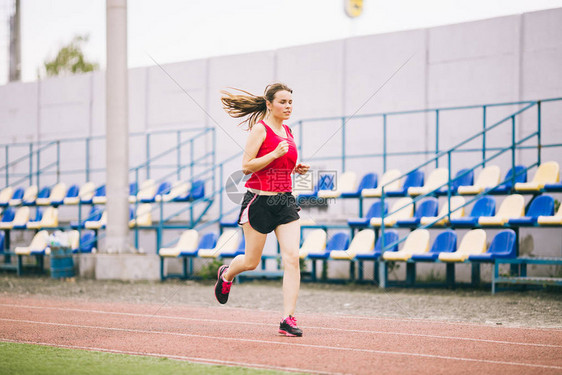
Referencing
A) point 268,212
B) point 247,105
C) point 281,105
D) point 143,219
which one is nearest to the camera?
point 268,212

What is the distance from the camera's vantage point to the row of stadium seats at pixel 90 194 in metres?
17.0

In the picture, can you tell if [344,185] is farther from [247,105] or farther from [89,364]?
[89,364]

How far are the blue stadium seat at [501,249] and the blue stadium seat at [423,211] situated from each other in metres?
1.46

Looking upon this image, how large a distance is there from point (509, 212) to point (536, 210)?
0.44m

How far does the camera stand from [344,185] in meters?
15.1

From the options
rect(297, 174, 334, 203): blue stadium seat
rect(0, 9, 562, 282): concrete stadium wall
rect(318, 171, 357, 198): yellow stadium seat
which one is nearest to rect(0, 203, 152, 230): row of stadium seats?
rect(0, 9, 562, 282): concrete stadium wall

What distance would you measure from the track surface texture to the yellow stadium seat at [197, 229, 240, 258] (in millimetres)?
3957

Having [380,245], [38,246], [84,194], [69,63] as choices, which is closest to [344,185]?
[380,245]

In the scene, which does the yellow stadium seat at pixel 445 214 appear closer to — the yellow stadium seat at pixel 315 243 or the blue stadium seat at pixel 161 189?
the yellow stadium seat at pixel 315 243

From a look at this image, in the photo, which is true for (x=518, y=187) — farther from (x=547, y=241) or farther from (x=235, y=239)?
(x=235, y=239)

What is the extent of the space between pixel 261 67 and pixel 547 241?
7757 millimetres

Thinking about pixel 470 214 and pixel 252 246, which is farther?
pixel 470 214

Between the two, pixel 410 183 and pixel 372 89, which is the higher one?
pixel 372 89

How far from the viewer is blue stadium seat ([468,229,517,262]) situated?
1191 centimetres
